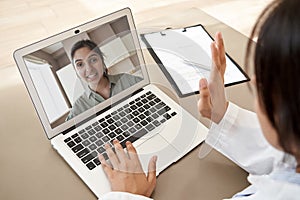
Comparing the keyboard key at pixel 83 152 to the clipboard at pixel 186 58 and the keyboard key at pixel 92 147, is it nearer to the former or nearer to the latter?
the keyboard key at pixel 92 147

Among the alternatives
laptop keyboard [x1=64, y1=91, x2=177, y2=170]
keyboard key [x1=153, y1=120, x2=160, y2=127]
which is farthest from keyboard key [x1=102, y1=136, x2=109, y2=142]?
keyboard key [x1=153, y1=120, x2=160, y2=127]

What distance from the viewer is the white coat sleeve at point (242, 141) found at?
2.60 ft

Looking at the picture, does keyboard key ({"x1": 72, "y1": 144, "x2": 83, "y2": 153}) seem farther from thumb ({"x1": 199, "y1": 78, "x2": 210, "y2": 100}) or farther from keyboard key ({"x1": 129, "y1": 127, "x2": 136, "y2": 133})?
thumb ({"x1": 199, "y1": 78, "x2": 210, "y2": 100})

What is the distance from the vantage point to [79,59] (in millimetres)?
829

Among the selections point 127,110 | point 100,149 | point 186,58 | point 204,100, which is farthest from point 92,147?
point 186,58

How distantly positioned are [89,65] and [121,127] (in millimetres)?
142

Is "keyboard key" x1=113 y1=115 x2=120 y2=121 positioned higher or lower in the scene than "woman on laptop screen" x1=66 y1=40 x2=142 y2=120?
lower

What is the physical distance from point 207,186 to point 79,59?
0.35 meters

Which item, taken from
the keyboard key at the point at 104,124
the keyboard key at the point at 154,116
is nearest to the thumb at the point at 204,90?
the keyboard key at the point at 154,116

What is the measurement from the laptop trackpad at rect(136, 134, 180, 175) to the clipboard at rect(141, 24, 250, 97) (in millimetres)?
159

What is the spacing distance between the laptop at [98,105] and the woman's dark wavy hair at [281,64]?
1.00 ft

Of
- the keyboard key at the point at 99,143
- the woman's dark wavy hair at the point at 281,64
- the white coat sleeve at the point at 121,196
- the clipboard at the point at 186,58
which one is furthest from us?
the clipboard at the point at 186,58

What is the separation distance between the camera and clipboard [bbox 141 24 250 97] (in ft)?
3.20

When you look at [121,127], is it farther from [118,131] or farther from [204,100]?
[204,100]
